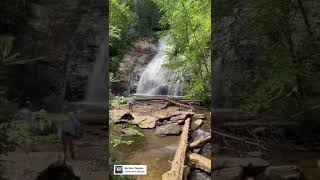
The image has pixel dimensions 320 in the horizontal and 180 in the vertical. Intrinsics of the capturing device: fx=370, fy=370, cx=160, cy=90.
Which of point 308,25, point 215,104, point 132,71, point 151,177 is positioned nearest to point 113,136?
point 151,177

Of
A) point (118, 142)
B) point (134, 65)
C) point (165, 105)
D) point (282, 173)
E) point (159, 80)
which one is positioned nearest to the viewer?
point (282, 173)

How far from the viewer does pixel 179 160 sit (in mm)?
3270

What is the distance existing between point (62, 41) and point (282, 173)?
6.64ft

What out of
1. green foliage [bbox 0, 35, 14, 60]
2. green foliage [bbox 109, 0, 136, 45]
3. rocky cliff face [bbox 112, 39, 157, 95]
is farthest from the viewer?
rocky cliff face [bbox 112, 39, 157, 95]

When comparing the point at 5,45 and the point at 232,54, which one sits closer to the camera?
the point at 5,45

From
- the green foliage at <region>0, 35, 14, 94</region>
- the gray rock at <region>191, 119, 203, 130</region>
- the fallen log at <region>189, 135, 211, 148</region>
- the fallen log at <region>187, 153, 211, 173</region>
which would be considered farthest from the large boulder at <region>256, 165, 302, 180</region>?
the green foliage at <region>0, 35, 14, 94</region>

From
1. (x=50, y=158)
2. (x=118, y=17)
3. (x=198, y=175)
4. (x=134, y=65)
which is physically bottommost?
(x=198, y=175)

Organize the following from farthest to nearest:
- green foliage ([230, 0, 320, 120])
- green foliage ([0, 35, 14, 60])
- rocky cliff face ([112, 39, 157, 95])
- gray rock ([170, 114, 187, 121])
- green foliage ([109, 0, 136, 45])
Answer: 1. rocky cliff face ([112, 39, 157, 95])
2. gray rock ([170, 114, 187, 121])
3. green foliage ([109, 0, 136, 45])
4. green foliage ([230, 0, 320, 120])
5. green foliage ([0, 35, 14, 60])

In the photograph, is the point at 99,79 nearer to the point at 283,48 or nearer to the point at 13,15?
the point at 13,15

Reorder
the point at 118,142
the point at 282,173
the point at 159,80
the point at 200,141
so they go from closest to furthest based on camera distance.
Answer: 1. the point at 282,173
2. the point at 118,142
3. the point at 200,141
4. the point at 159,80

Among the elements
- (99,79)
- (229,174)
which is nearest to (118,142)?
(99,79)

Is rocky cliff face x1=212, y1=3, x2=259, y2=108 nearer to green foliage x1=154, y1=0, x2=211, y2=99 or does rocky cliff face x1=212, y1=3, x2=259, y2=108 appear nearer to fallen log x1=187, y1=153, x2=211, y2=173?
green foliage x1=154, y1=0, x2=211, y2=99

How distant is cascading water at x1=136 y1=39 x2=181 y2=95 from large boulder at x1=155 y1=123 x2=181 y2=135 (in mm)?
301

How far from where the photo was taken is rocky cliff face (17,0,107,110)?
286cm
